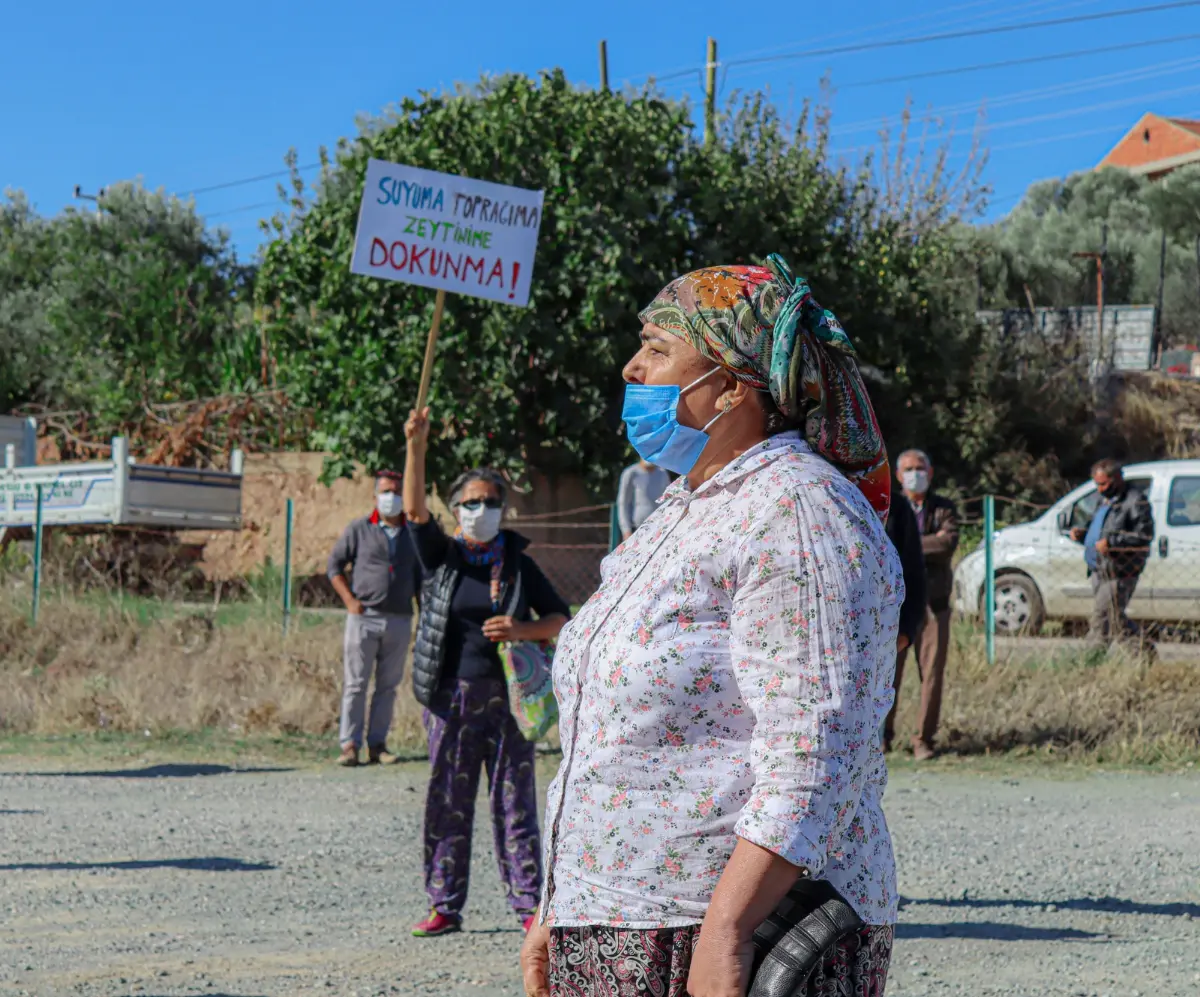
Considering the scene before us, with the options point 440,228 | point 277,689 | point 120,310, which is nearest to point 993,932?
point 440,228

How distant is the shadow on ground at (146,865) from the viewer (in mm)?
7617

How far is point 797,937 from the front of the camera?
2318 millimetres

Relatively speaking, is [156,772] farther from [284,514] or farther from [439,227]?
[284,514]

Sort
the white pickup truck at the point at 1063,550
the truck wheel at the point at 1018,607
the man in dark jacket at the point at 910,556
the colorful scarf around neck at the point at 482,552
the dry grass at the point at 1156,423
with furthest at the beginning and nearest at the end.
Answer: the dry grass at the point at 1156,423
the white pickup truck at the point at 1063,550
the truck wheel at the point at 1018,607
the man in dark jacket at the point at 910,556
the colorful scarf around neck at the point at 482,552

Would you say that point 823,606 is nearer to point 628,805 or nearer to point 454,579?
point 628,805

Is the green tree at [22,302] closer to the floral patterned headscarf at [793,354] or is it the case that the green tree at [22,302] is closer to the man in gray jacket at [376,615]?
the man in gray jacket at [376,615]

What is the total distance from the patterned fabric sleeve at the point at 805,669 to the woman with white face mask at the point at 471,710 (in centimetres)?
401

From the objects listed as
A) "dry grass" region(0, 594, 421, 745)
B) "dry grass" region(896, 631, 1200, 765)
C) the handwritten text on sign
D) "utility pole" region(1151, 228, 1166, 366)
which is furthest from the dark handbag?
"utility pole" region(1151, 228, 1166, 366)

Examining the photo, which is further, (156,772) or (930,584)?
(156,772)

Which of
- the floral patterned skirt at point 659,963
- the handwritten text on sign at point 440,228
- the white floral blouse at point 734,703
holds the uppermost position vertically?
the handwritten text on sign at point 440,228

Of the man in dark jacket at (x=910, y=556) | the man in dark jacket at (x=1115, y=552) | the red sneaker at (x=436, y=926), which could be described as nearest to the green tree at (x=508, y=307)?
the man in dark jacket at (x=1115, y=552)

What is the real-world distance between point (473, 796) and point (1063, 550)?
1136 centimetres

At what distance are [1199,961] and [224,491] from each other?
617 inches

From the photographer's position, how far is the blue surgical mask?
2.67 m
